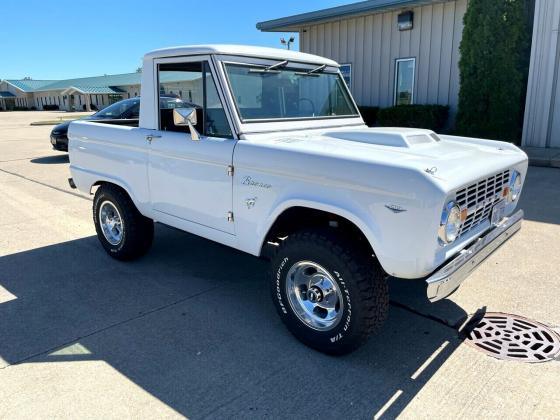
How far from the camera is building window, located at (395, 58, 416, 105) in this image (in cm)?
1333

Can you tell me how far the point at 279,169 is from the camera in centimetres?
305

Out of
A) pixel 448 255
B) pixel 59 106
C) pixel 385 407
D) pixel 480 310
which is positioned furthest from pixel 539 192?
pixel 59 106

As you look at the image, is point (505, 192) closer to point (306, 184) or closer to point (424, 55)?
point (306, 184)

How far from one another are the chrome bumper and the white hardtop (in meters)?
2.17

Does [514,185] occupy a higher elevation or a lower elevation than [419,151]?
lower

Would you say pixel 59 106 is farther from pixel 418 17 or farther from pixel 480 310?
pixel 480 310

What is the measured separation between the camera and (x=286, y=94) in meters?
3.96

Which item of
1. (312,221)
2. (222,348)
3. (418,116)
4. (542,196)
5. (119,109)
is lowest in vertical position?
(222,348)

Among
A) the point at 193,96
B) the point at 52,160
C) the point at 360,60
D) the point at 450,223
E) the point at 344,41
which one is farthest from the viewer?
the point at 344,41

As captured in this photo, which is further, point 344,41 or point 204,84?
A: point 344,41

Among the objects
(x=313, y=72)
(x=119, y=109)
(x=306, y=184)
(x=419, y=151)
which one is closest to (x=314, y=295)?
(x=306, y=184)

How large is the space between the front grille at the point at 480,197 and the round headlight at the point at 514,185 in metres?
0.13

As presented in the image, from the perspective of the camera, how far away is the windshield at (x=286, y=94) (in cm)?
362

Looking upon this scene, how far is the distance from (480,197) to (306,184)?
3.70 feet
